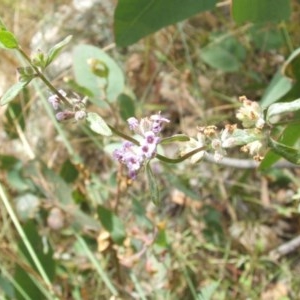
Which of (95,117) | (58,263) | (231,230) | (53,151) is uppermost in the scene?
(95,117)

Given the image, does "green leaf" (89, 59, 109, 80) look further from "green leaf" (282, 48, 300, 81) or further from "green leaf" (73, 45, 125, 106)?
"green leaf" (282, 48, 300, 81)

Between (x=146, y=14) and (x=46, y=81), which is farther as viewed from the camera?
(x=146, y=14)

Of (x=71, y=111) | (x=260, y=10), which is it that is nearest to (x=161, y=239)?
(x=260, y=10)

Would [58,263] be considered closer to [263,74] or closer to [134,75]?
[134,75]

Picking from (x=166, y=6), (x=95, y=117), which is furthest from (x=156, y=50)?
(x=95, y=117)

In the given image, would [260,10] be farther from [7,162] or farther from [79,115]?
[7,162]

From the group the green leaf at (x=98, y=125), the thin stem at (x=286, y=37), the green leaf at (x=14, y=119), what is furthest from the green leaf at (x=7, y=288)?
the thin stem at (x=286, y=37)

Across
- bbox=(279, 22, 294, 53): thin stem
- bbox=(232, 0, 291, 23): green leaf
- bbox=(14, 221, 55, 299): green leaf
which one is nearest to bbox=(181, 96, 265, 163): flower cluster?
bbox=(232, 0, 291, 23): green leaf
